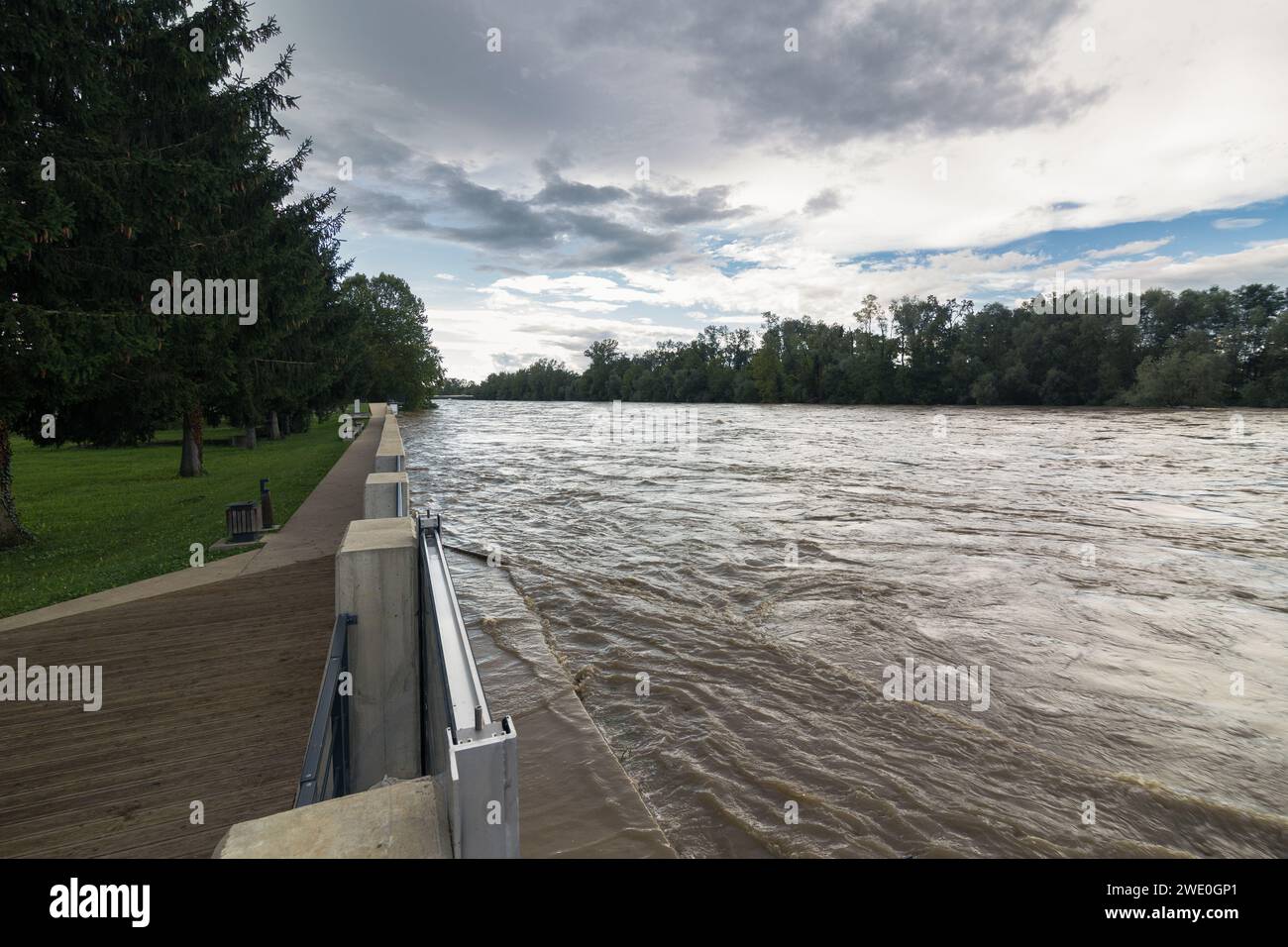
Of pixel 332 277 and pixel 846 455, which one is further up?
pixel 332 277

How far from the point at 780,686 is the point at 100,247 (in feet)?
39.3

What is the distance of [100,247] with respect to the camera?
999 cm

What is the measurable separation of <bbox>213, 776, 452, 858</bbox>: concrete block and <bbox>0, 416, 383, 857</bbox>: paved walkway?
231cm

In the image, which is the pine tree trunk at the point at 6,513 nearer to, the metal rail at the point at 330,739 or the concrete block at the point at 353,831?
the metal rail at the point at 330,739

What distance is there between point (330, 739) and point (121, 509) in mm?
15044

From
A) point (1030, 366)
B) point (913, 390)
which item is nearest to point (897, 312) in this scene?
point (913, 390)

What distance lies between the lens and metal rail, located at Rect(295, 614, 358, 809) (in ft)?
8.42

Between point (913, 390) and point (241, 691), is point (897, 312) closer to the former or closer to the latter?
point (913, 390)

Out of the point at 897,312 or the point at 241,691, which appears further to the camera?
the point at 897,312

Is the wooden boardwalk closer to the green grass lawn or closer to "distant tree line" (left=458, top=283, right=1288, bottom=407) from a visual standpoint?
the green grass lawn

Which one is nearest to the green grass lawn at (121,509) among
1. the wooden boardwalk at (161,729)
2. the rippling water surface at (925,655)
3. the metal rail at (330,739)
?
the wooden boardwalk at (161,729)

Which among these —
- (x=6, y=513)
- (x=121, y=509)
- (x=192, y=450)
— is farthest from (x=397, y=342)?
(x=6, y=513)

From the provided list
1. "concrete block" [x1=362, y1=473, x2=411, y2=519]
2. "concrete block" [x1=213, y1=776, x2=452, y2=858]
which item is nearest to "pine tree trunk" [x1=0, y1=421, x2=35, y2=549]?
"concrete block" [x1=362, y1=473, x2=411, y2=519]

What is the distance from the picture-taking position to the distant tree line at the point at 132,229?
8.34 metres
